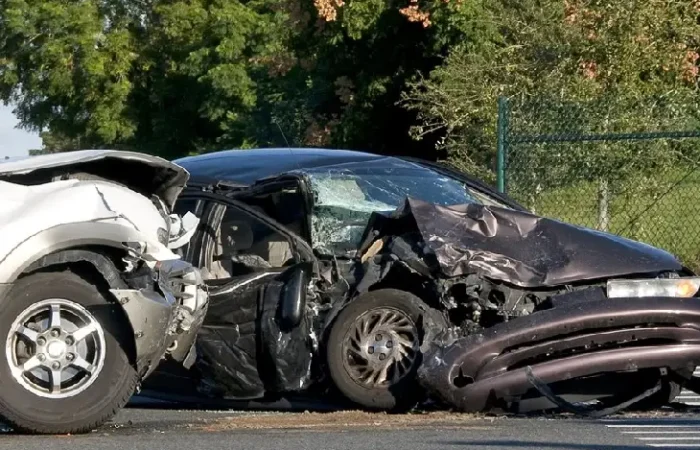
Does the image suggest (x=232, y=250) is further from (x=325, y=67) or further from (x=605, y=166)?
(x=325, y=67)

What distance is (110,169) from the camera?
761 centimetres

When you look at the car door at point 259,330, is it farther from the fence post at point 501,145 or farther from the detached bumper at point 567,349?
the fence post at point 501,145

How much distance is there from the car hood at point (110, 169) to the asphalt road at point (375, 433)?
48.7 inches

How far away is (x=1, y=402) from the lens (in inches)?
269

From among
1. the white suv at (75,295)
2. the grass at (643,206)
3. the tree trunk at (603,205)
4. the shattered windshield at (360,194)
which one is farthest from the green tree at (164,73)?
the white suv at (75,295)

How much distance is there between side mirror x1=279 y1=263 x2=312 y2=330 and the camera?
841cm

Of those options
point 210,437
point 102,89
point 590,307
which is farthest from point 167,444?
point 102,89

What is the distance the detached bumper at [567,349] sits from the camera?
7.81 metres

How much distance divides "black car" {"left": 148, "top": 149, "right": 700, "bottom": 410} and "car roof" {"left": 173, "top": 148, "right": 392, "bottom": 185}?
317 mm

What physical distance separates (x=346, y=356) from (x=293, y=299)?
44 cm

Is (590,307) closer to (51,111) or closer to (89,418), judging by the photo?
(89,418)

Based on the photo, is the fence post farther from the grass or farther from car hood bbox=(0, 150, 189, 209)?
car hood bbox=(0, 150, 189, 209)

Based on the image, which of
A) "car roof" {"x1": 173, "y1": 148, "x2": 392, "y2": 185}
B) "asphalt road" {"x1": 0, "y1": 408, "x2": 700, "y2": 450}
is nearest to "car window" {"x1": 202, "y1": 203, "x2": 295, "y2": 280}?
"car roof" {"x1": 173, "y1": 148, "x2": 392, "y2": 185}

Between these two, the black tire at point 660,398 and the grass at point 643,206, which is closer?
the black tire at point 660,398
